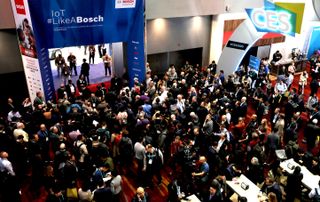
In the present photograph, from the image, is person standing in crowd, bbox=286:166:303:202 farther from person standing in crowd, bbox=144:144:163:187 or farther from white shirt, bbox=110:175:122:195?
white shirt, bbox=110:175:122:195

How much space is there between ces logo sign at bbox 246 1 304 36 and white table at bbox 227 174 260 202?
6103 millimetres

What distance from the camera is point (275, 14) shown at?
410 inches

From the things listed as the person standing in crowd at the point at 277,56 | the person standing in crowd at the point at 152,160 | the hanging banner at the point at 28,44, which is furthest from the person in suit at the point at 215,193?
the person standing in crowd at the point at 277,56

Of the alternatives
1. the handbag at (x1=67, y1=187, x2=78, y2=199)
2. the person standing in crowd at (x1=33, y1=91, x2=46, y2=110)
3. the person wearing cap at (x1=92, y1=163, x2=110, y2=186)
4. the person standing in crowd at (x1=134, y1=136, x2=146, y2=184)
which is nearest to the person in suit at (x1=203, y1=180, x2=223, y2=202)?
the person standing in crowd at (x1=134, y1=136, x2=146, y2=184)

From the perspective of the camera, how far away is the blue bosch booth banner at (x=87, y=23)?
30.8ft

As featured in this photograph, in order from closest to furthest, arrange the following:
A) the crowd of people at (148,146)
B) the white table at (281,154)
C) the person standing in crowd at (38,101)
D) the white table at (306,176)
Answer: the crowd of people at (148,146), the white table at (306,176), the white table at (281,154), the person standing in crowd at (38,101)

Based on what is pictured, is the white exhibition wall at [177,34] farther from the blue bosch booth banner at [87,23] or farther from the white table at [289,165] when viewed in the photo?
the white table at [289,165]

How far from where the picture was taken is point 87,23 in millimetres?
10227

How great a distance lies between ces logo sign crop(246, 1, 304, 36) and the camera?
10125 mm

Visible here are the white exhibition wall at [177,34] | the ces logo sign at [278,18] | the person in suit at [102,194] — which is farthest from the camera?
the white exhibition wall at [177,34]

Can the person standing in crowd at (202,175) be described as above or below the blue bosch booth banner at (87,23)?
below

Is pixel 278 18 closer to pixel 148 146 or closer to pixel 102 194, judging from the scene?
pixel 148 146

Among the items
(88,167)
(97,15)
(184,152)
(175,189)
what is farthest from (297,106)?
(97,15)

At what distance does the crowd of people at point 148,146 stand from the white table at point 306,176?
115mm
